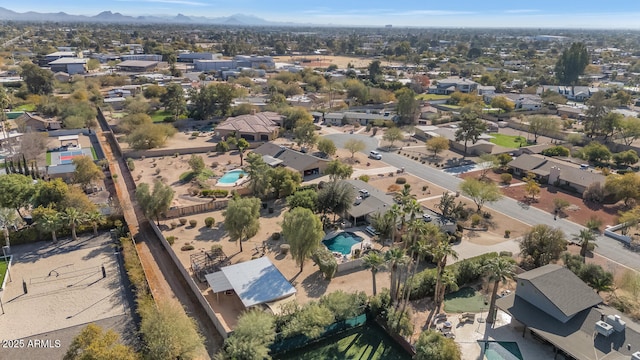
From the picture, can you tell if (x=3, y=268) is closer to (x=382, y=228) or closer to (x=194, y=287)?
(x=194, y=287)

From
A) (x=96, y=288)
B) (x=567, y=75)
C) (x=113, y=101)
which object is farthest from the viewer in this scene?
(x=567, y=75)

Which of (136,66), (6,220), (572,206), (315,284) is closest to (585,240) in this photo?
(572,206)

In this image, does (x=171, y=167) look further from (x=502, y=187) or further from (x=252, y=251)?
(x=502, y=187)

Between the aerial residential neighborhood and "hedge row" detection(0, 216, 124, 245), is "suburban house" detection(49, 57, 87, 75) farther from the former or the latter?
"hedge row" detection(0, 216, 124, 245)

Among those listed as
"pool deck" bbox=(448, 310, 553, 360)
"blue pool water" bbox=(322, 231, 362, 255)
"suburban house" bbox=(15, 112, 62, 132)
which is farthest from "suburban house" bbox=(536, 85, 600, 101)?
"suburban house" bbox=(15, 112, 62, 132)

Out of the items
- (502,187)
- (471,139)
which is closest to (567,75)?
(471,139)
